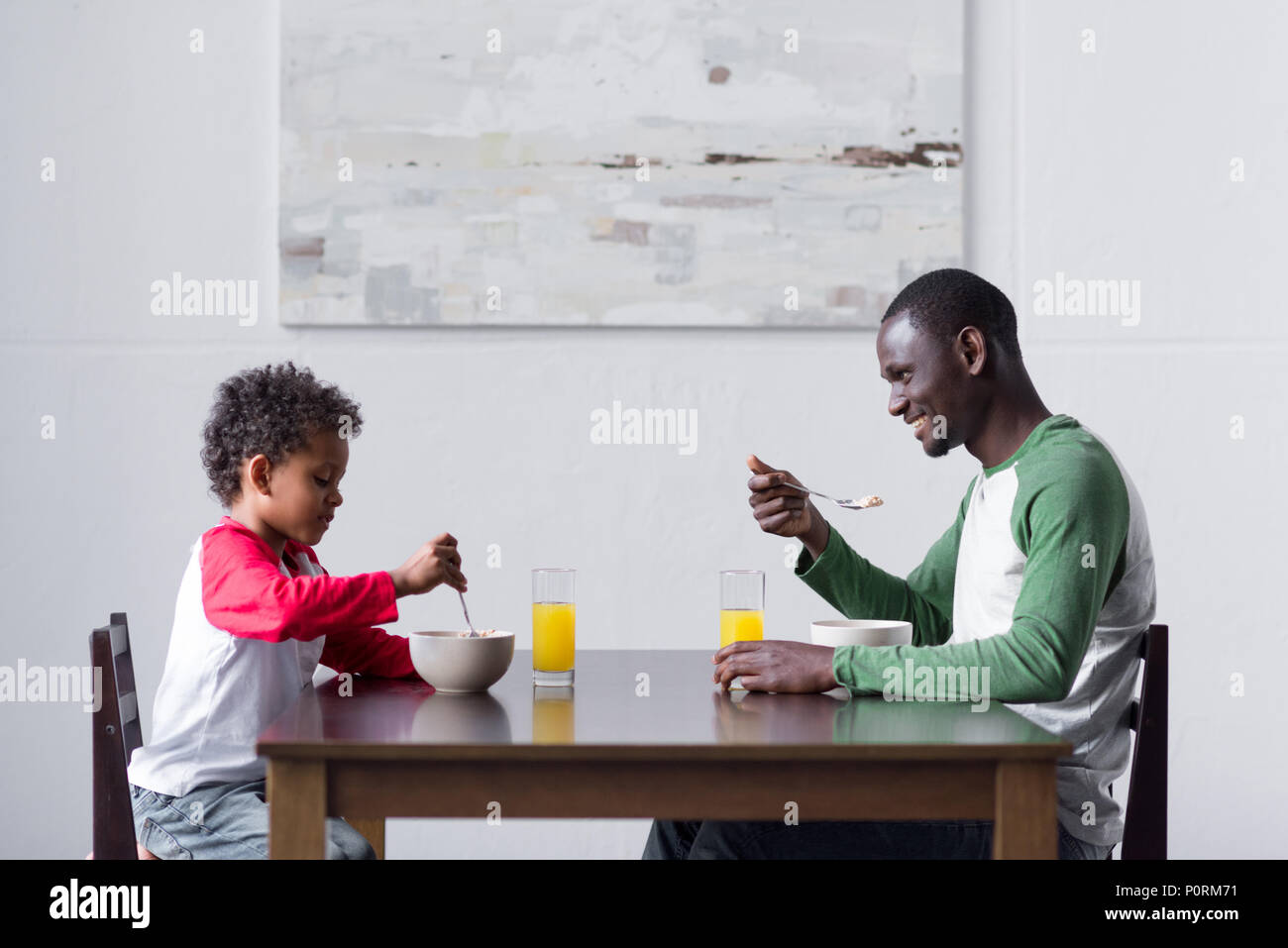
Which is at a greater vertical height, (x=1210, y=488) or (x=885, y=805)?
(x=1210, y=488)

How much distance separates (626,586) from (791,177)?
99cm

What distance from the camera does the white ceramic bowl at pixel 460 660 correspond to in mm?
1465

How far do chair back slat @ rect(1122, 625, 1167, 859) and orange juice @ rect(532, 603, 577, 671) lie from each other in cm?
71

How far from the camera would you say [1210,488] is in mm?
2816

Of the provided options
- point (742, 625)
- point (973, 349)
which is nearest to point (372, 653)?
point (742, 625)

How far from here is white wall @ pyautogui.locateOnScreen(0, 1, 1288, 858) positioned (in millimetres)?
2768

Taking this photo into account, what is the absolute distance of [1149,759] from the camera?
156cm

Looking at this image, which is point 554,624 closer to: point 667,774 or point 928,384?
point 667,774

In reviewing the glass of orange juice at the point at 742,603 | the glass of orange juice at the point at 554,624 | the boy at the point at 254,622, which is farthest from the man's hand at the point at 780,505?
the boy at the point at 254,622

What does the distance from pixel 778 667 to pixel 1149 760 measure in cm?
51
